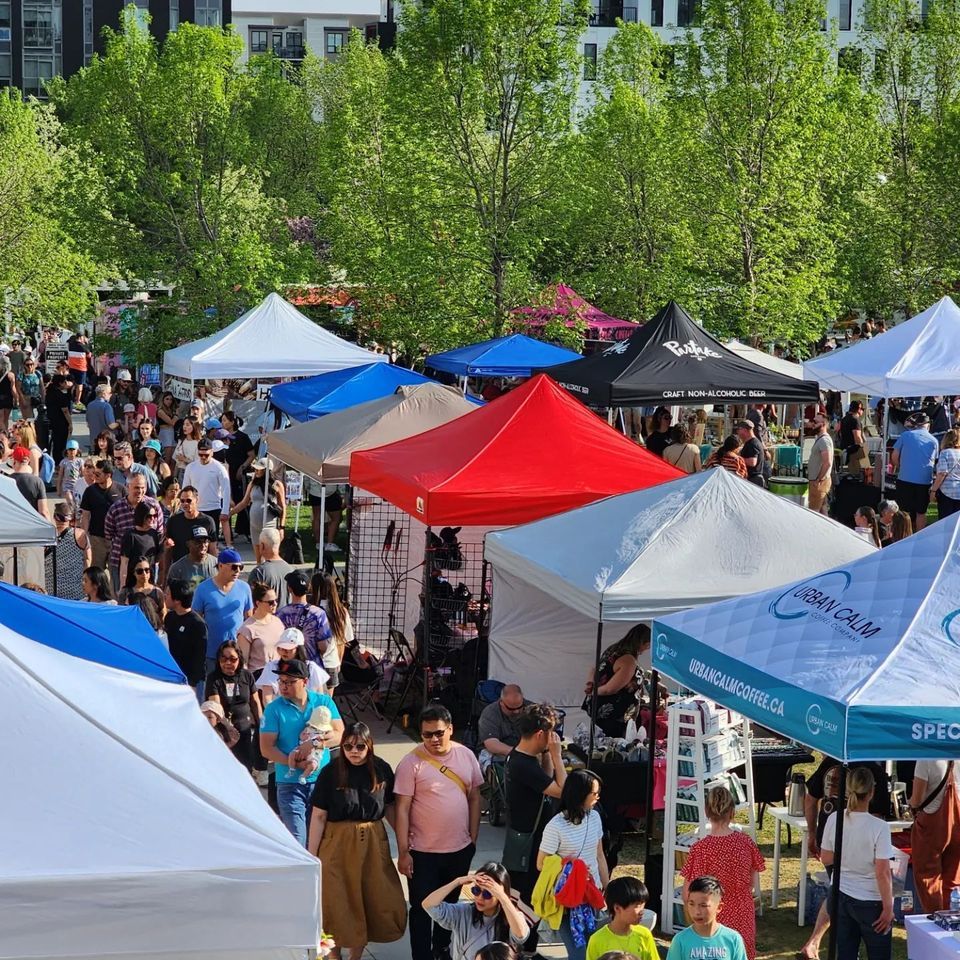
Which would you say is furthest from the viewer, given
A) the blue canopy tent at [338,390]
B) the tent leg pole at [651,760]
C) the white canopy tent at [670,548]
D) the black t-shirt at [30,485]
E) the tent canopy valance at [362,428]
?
the blue canopy tent at [338,390]

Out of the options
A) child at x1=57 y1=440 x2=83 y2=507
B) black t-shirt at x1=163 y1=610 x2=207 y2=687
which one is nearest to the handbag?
black t-shirt at x1=163 y1=610 x2=207 y2=687

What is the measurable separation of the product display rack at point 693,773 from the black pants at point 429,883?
149 centimetres

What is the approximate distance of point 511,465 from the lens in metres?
12.5

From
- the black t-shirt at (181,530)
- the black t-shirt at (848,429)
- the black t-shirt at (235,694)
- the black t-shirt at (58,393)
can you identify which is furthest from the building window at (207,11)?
the black t-shirt at (235,694)

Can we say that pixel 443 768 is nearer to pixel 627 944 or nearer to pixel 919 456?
pixel 627 944

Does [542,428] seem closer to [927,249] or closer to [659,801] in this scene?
[659,801]

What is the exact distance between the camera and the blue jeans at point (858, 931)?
751 centimetres

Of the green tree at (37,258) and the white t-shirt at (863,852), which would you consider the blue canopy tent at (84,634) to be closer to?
the white t-shirt at (863,852)

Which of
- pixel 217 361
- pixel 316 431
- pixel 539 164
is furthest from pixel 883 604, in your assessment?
pixel 539 164

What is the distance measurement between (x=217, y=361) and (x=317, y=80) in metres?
50.6

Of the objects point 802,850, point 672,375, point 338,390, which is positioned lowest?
point 802,850

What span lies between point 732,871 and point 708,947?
113 centimetres

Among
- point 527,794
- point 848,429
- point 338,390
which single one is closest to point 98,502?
point 338,390

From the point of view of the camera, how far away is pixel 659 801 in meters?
9.33
